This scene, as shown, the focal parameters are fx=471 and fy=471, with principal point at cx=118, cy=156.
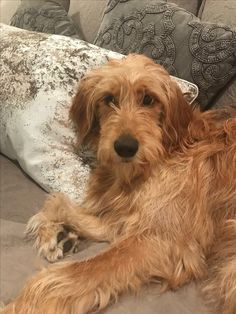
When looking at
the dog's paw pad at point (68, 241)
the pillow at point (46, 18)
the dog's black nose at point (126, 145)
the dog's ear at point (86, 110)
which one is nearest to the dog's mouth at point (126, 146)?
the dog's black nose at point (126, 145)

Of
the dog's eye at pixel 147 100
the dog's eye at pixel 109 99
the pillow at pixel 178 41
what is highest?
the pillow at pixel 178 41

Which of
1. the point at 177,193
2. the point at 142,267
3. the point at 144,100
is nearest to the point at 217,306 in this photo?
the point at 142,267

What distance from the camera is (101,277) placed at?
137 cm

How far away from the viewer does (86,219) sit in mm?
1625

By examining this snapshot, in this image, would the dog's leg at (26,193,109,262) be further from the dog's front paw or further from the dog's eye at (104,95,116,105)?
the dog's eye at (104,95,116,105)

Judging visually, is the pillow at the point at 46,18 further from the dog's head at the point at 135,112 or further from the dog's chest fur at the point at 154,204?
the dog's chest fur at the point at 154,204

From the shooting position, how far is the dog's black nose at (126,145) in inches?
56.3

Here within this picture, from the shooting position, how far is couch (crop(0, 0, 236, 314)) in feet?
4.32

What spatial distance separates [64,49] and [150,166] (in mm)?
637

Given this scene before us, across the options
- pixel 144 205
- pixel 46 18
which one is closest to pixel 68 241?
pixel 144 205

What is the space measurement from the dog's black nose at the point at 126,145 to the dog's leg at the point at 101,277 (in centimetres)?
26

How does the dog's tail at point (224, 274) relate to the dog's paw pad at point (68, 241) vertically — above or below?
above

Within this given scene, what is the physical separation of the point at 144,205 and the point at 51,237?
1.12ft

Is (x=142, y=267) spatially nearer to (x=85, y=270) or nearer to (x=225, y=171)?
(x=85, y=270)
